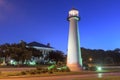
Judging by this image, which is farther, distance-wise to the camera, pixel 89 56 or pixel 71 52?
pixel 89 56

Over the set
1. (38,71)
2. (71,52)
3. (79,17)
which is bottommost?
(38,71)

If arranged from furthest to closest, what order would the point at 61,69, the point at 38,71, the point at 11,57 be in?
the point at 11,57 → the point at 61,69 → the point at 38,71

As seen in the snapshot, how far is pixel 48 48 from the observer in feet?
406

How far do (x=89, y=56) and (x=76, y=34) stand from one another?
1943 inches

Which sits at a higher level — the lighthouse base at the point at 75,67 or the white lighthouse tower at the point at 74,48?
the white lighthouse tower at the point at 74,48

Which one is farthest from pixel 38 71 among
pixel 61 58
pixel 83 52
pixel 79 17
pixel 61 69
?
pixel 61 58

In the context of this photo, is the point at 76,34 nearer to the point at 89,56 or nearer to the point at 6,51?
the point at 6,51

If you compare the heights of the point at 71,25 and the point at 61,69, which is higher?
the point at 71,25

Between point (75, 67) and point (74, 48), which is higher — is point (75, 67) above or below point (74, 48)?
below

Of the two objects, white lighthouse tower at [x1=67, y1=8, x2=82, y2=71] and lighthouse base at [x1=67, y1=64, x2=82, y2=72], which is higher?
white lighthouse tower at [x1=67, y1=8, x2=82, y2=71]

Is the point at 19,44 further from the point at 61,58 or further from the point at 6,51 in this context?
the point at 61,58

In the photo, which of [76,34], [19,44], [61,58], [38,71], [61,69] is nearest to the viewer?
[38,71]

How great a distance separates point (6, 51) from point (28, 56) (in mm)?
7161

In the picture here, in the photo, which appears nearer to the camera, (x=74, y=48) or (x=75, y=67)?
(x=74, y=48)
